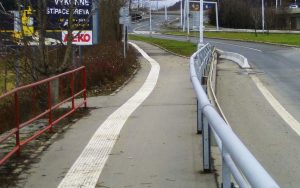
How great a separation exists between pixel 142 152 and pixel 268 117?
4.91 m

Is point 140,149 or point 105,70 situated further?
point 105,70

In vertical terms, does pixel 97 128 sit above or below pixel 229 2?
below

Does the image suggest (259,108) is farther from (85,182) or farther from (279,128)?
(85,182)

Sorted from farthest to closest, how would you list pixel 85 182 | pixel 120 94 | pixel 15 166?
pixel 120 94 < pixel 15 166 < pixel 85 182

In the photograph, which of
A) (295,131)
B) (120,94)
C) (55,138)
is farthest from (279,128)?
(120,94)

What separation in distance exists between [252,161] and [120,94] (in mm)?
15030

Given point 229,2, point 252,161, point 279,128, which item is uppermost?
point 229,2

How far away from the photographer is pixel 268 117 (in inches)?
485

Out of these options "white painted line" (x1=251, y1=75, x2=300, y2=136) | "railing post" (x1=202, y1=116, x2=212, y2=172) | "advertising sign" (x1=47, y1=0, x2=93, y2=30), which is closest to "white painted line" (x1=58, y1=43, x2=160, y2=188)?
"railing post" (x1=202, y1=116, x2=212, y2=172)

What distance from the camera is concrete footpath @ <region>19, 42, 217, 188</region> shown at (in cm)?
666

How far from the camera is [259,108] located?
13.8 meters

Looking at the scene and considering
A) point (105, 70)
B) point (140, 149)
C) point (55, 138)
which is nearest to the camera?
point (140, 149)

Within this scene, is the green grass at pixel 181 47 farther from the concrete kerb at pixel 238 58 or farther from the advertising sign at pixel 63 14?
the advertising sign at pixel 63 14

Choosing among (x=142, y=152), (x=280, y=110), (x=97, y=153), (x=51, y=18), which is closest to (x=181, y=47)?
(x=51, y=18)
